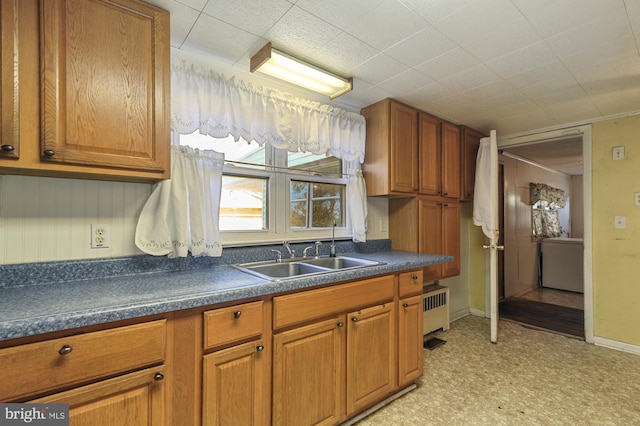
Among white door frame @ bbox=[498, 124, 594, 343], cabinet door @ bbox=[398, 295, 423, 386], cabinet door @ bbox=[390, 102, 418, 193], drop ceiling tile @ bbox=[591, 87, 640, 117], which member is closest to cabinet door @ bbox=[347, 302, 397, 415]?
cabinet door @ bbox=[398, 295, 423, 386]

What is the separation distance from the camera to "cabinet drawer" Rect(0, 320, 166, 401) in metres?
0.90

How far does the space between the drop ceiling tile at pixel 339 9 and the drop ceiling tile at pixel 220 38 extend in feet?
1.27

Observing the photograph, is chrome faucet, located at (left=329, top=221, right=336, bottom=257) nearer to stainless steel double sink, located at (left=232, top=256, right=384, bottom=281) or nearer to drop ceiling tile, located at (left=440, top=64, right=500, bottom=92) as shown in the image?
stainless steel double sink, located at (left=232, top=256, right=384, bottom=281)

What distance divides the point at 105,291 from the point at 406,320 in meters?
1.75

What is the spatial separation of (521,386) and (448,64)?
7.64ft

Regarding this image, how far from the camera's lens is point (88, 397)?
1.00 meters

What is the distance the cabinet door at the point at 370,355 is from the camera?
5.70 ft

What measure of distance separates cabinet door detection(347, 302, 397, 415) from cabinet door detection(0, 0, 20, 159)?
5.50 ft

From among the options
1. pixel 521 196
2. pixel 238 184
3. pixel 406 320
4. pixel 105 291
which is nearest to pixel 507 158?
pixel 521 196

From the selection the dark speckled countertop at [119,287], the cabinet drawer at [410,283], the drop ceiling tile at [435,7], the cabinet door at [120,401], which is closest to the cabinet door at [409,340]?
the cabinet drawer at [410,283]

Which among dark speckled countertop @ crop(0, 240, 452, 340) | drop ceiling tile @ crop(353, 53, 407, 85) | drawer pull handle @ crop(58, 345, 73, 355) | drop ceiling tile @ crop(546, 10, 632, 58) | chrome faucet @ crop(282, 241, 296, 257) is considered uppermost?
drop ceiling tile @ crop(353, 53, 407, 85)

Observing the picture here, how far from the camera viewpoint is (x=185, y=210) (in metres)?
1.67

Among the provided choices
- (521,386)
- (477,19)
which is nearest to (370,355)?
(521,386)

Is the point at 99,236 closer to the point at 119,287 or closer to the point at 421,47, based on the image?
the point at 119,287
